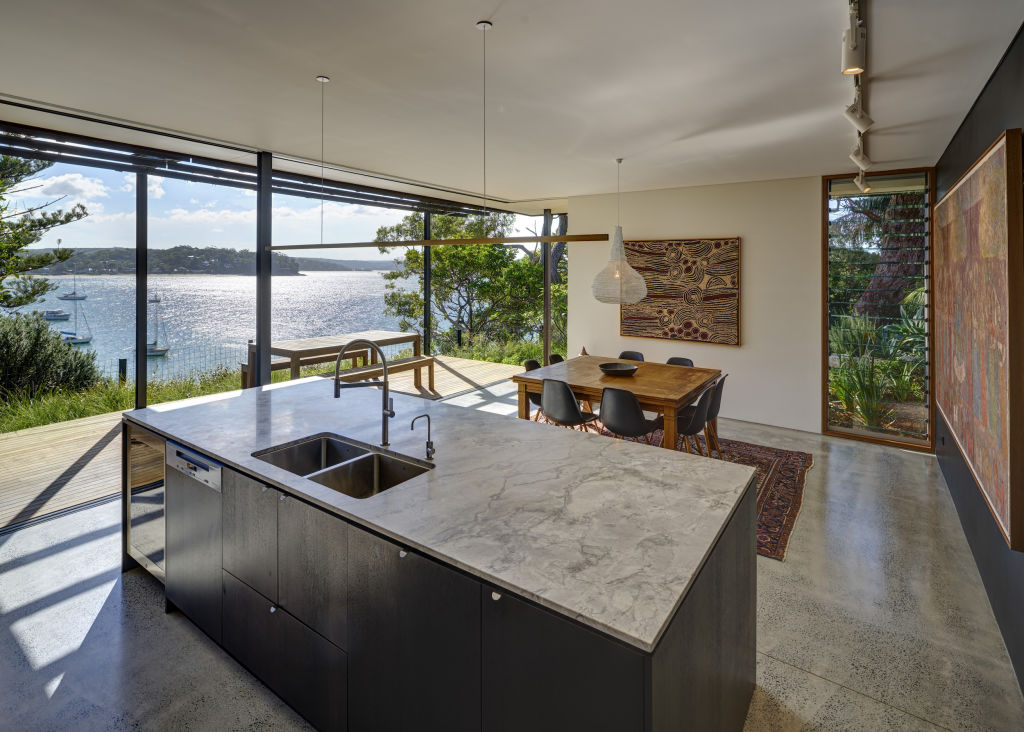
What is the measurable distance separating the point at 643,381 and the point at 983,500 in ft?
7.16

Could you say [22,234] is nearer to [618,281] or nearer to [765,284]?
[618,281]

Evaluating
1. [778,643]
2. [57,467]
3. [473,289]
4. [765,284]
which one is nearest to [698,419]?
[778,643]

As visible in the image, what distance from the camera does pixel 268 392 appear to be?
10.5ft

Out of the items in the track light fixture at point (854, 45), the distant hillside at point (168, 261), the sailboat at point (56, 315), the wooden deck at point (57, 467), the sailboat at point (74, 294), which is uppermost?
the track light fixture at point (854, 45)

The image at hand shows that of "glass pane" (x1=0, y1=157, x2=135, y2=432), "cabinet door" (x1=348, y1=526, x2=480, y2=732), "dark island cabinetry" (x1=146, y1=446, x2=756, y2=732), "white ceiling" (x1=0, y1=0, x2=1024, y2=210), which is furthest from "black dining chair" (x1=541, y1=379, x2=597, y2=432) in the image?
"glass pane" (x1=0, y1=157, x2=135, y2=432)

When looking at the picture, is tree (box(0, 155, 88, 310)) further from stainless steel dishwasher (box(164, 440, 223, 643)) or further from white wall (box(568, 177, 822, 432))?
white wall (box(568, 177, 822, 432))

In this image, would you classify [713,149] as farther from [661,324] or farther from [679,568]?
[679,568]

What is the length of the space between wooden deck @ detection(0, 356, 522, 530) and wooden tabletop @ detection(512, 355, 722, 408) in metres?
3.16

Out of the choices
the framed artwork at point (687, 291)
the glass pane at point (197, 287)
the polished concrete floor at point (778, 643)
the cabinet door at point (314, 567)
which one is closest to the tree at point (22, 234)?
the glass pane at point (197, 287)

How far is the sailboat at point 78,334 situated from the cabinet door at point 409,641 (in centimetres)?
456

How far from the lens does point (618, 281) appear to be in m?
4.44

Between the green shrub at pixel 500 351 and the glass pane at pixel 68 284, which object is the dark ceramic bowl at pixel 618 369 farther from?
the green shrub at pixel 500 351

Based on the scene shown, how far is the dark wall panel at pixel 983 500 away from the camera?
216 centimetres

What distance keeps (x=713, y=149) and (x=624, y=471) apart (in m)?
3.38
